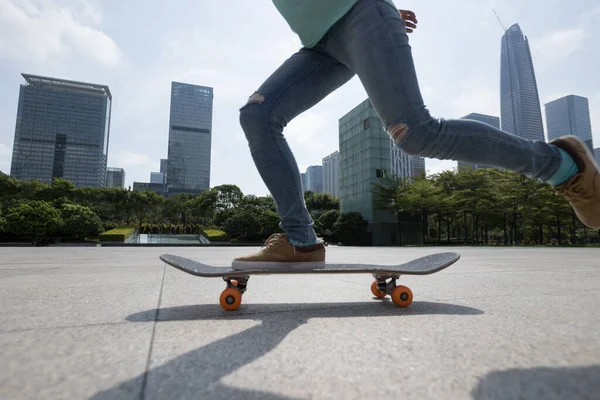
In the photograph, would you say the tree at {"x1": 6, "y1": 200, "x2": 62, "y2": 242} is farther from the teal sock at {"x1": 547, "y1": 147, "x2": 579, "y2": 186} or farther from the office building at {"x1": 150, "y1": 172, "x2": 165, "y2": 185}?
the office building at {"x1": 150, "y1": 172, "x2": 165, "y2": 185}

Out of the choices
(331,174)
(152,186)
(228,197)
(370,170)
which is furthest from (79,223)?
(152,186)

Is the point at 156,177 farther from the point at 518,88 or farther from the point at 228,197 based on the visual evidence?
the point at 518,88

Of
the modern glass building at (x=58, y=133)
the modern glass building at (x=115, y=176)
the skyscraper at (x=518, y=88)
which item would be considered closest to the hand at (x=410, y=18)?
the modern glass building at (x=58, y=133)

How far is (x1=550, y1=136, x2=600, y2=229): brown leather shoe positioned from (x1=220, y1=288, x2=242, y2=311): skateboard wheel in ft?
4.33

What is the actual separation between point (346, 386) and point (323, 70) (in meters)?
1.38

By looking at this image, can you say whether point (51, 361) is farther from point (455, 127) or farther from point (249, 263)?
point (455, 127)

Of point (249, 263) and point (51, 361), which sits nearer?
point (51, 361)

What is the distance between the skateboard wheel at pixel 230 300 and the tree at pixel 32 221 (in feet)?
71.1

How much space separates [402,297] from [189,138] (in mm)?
107601

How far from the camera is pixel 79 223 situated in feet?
65.6

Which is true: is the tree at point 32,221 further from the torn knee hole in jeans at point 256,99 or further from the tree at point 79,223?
the torn knee hole in jeans at point 256,99

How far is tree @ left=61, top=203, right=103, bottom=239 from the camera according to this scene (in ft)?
65.2

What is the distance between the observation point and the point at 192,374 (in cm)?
60

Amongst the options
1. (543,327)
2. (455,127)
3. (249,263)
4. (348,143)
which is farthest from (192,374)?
(348,143)
